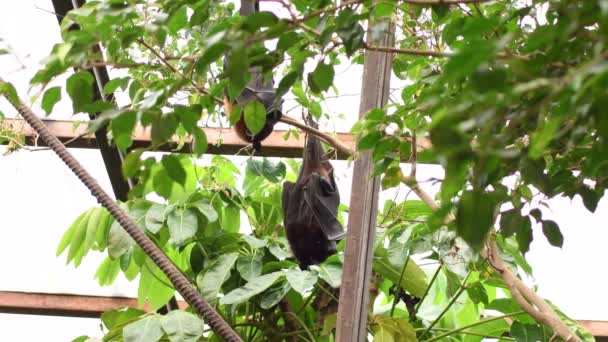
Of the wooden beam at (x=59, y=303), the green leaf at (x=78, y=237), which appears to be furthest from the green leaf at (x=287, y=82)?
the wooden beam at (x=59, y=303)

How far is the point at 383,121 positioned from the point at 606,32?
2.37 ft

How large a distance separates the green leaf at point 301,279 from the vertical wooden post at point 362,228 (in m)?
0.67

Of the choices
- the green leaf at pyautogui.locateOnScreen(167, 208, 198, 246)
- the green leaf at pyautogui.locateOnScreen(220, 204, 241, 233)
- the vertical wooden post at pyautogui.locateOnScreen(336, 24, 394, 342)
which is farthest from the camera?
the green leaf at pyautogui.locateOnScreen(220, 204, 241, 233)

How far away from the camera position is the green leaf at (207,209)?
2.74 metres

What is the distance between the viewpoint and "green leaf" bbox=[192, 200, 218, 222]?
2.74 m

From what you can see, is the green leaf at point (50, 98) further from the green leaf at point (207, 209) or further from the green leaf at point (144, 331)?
the green leaf at point (207, 209)

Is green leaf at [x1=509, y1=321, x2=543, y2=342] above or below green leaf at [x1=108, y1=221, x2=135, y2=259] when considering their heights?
below

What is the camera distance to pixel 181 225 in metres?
2.65

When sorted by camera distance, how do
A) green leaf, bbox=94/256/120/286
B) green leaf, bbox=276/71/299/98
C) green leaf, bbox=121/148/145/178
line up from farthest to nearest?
green leaf, bbox=94/256/120/286
green leaf, bbox=276/71/299/98
green leaf, bbox=121/148/145/178

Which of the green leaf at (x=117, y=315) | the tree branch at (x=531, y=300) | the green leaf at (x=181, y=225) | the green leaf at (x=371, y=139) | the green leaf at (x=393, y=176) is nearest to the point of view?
the green leaf at (x=371, y=139)

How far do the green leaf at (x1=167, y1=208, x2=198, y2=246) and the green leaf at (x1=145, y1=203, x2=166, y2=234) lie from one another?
0.03m

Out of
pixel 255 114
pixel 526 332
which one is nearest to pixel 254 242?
pixel 526 332

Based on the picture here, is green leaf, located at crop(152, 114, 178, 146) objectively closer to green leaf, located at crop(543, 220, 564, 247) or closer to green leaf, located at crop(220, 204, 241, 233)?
green leaf, located at crop(543, 220, 564, 247)

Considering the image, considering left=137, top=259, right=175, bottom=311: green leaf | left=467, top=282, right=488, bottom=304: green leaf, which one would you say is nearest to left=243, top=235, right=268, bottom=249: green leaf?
left=137, top=259, right=175, bottom=311: green leaf
